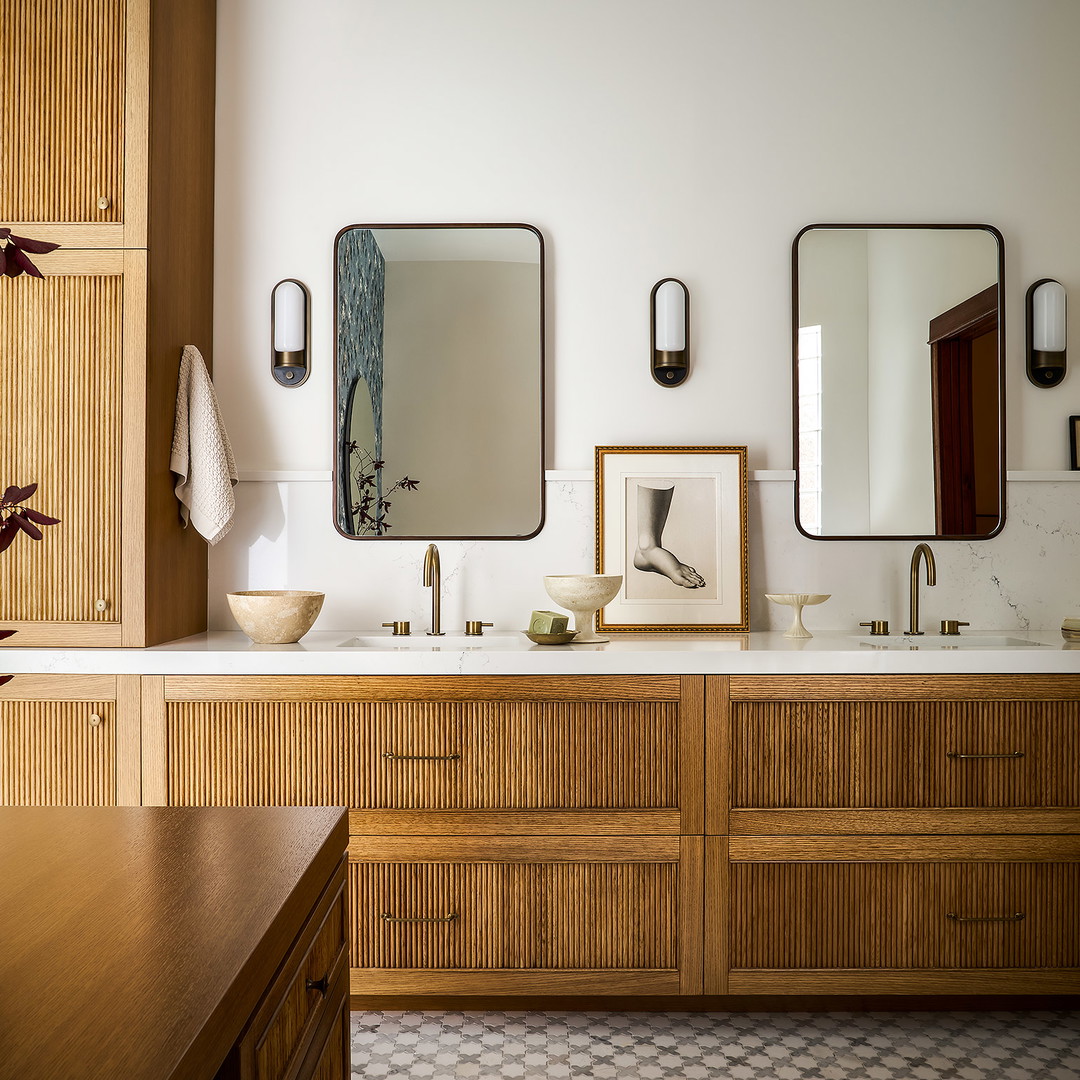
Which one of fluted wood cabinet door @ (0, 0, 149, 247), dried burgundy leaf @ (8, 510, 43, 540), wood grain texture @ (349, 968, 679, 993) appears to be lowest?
wood grain texture @ (349, 968, 679, 993)

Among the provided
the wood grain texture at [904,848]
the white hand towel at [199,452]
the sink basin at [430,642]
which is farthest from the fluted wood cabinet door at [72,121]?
the wood grain texture at [904,848]

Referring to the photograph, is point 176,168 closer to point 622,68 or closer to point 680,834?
point 622,68

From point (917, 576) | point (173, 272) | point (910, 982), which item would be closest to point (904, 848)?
point (910, 982)

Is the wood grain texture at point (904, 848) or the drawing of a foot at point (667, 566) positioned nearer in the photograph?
the wood grain texture at point (904, 848)

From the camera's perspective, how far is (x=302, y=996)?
91cm

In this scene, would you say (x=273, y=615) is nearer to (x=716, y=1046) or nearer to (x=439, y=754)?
(x=439, y=754)

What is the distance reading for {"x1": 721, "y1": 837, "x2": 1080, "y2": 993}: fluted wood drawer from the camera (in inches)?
82.7

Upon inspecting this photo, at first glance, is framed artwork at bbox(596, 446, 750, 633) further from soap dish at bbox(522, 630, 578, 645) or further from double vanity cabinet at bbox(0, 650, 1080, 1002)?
double vanity cabinet at bbox(0, 650, 1080, 1002)

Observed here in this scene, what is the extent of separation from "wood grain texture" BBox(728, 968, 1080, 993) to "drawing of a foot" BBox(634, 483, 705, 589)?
103 cm

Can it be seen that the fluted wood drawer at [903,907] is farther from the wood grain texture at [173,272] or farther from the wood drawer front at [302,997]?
the wood grain texture at [173,272]

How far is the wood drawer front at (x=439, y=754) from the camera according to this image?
82.8 inches

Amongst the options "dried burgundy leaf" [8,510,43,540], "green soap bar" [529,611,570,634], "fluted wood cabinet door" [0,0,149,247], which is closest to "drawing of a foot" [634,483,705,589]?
"green soap bar" [529,611,570,634]

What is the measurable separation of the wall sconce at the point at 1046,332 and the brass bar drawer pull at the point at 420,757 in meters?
1.99

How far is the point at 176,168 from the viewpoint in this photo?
94.0 inches
